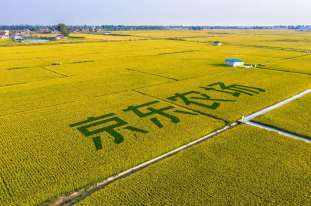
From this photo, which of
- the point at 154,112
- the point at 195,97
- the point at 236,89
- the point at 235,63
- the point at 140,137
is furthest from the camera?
the point at 235,63

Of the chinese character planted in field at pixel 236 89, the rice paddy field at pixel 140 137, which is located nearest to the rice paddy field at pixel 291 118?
the rice paddy field at pixel 140 137

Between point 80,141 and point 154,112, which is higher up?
point 154,112

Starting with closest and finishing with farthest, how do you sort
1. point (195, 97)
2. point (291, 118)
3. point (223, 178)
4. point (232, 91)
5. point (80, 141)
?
point (223, 178)
point (80, 141)
point (291, 118)
point (195, 97)
point (232, 91)

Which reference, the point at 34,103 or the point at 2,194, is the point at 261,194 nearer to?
the point at 2,194

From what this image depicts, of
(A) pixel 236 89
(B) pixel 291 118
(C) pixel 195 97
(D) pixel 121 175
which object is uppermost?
(A) pixel 236 89

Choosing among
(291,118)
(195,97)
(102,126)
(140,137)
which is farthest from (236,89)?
(102,126)

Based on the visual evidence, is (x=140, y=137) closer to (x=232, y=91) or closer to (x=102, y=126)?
(x=102, y=126)

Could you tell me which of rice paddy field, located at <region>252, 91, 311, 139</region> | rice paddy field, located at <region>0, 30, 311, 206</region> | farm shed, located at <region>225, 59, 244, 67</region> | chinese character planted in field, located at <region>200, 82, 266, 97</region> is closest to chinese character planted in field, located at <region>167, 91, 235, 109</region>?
rice paddy field, located at <region>0, 30, 311, 206</region>
